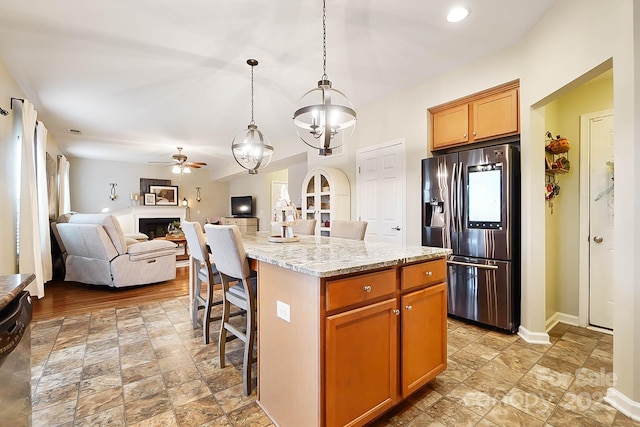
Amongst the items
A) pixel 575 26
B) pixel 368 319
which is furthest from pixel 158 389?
pixel 575 26

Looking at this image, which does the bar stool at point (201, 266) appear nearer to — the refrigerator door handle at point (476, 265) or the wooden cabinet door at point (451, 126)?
the refrigerator door handle at point (476, 265)

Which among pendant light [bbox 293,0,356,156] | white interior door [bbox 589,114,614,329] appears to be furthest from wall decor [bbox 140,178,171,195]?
white interior door [bbox 589,114,614,329]

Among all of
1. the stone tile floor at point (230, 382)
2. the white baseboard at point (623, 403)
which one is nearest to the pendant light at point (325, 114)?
the stone tile floor at point (230, 382)

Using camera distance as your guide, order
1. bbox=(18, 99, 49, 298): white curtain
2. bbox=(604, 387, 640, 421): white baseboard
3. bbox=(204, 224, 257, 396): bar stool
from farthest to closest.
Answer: bbox=(18, 99, 49, 298): white curtain
bbox=(204, 224, 257, 396): bar stool
bbox=(604, 387, 640, 421): white baseboard

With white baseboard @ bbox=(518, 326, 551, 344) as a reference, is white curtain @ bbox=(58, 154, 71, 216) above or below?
above

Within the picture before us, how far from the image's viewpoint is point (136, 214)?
8.48m

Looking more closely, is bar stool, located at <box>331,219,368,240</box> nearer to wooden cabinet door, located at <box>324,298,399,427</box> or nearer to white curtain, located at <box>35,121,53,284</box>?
wooden cabinet door, located at <box>324,298,399,427</box>

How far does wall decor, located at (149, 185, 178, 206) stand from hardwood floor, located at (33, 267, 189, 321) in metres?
4.46

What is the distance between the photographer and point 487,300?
275 centimetres

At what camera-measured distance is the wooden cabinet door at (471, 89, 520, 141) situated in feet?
9.00

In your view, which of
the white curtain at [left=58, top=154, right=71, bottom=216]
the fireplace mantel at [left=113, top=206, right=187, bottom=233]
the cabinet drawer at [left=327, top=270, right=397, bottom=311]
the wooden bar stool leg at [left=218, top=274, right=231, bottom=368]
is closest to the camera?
the cabinet drawer at [left=327, top=270, right=397, bottom=311]

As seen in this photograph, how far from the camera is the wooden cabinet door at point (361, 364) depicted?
1.30 meters

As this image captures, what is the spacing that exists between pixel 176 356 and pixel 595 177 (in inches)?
165

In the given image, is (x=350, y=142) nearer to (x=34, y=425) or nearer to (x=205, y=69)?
(x=205, y=69)
